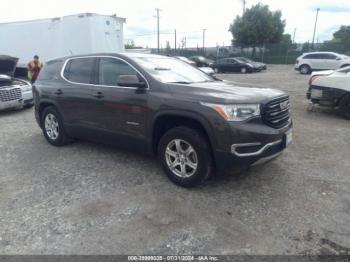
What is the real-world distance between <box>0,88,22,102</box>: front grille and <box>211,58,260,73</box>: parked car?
20.9 metres

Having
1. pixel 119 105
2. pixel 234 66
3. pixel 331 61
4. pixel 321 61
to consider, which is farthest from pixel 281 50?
pixel 119 105

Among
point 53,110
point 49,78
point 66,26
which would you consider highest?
point 66,26

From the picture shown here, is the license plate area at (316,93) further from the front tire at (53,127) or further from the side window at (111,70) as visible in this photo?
the front tire at (53,127)

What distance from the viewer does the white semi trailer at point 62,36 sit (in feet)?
43.4

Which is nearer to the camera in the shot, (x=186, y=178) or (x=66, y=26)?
(x=186, y=178)

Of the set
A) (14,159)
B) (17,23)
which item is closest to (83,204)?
(14,159)

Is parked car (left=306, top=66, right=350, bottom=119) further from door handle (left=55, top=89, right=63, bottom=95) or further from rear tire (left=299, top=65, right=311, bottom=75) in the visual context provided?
rear tire (left=299, top=65, right=311, bottom=75)

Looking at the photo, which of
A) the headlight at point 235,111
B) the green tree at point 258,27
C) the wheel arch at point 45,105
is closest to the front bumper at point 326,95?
the headlight at point 235,111

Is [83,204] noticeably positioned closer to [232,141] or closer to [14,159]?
[232,141]

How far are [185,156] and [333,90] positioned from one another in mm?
5671

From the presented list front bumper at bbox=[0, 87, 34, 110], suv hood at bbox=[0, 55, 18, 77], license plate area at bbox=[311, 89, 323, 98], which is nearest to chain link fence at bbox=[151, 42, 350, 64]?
license plate area at bbox=[311, 89, 323, 98]

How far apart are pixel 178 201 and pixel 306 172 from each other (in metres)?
2.01

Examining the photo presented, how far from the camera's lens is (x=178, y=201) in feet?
12.7

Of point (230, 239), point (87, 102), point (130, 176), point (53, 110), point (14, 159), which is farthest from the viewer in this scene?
point (53, 110)
